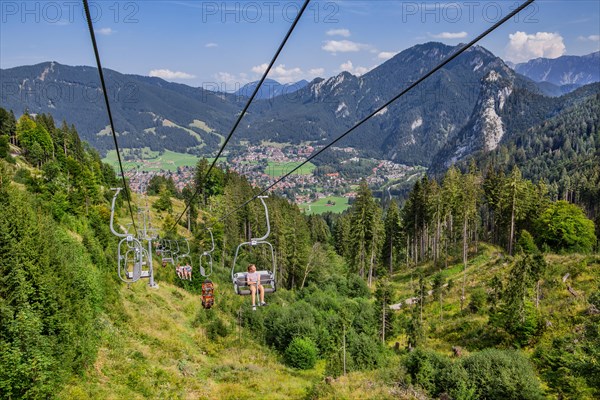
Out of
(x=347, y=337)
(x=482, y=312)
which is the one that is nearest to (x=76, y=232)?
(x=347, y=337)

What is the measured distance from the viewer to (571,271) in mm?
36219

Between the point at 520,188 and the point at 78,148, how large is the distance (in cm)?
7193

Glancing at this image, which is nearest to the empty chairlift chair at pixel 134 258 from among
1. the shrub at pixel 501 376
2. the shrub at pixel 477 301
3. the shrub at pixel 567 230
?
the shrub at pixel 501 376

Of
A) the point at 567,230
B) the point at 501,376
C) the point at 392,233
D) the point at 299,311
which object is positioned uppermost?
the point at 567,230

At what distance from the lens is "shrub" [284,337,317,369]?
32.0 m

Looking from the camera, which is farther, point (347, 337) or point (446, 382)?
point (347, 337)

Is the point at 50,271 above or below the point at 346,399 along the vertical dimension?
above

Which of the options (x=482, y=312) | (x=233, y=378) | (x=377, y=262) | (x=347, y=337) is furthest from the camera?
(x=377, y=262)

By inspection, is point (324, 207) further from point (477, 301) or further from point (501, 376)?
point (501, 376)

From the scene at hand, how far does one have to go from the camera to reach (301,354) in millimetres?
32094

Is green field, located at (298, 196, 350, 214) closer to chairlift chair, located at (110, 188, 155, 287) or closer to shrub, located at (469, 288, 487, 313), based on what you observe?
shrub, located at (469, 288, 487, 313)

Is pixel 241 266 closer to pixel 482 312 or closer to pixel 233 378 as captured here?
pixel 233 378

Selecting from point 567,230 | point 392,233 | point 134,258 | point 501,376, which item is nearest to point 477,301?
point 501,376

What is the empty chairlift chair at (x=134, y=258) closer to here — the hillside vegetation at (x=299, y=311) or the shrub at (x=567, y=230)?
the hillside vegetation at (x=299, y=311)
